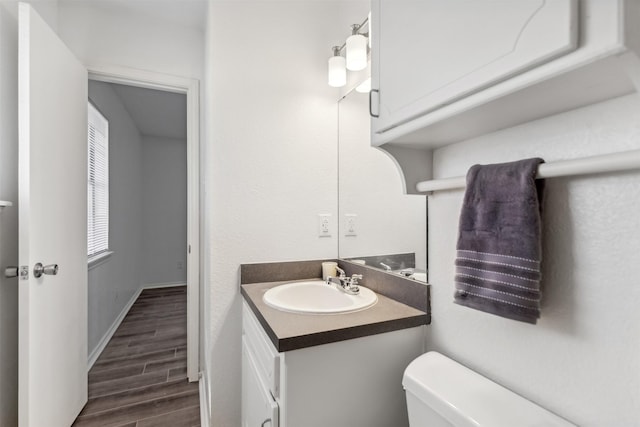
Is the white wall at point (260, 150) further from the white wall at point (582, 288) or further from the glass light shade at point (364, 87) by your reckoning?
the white wall at point (582, 288)

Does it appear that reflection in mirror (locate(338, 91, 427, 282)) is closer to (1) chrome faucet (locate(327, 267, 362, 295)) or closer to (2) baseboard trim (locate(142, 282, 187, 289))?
(1) chrome faucet (locate(327, 267, 362, 295))

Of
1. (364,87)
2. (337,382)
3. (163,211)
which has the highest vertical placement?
(364,87)

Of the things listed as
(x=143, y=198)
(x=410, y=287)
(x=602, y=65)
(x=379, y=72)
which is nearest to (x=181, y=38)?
(x=379, y=72)

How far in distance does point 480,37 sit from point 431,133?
289 millimetres

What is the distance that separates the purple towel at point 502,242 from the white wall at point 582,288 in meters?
0.09

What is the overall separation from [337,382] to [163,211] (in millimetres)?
4630

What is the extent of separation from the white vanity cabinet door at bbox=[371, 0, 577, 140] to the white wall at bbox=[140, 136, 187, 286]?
15.1ft

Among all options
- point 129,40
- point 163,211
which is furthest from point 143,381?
point 163,211

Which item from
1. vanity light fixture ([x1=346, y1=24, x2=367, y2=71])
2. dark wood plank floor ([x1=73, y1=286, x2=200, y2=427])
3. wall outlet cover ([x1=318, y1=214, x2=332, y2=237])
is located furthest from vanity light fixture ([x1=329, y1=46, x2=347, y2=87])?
dark wood plank floor ([x1=73, y1=286, x2=200, y2=427])

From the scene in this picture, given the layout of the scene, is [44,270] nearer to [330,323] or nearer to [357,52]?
[330,323]

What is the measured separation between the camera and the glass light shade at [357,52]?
136cm

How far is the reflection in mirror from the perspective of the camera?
1174mm

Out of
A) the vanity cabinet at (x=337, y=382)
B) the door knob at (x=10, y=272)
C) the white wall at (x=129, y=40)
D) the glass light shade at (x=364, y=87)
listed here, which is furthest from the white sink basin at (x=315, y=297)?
the white wall at (x=129, y=40)

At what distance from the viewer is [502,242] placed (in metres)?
0.73
